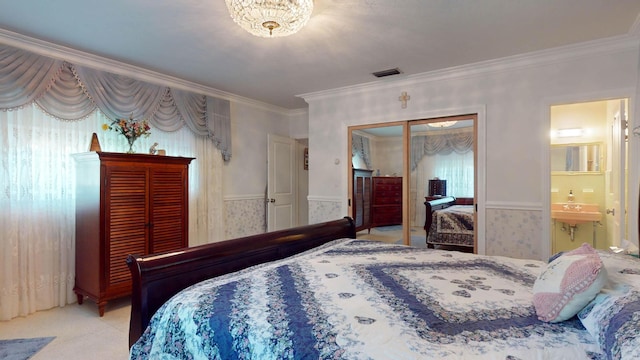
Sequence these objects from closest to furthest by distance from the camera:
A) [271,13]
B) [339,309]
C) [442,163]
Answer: [339,309]
[271,13]
[442,163]

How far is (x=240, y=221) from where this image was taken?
16.2 ft

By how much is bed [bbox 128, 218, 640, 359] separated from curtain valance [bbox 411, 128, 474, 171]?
1.88m

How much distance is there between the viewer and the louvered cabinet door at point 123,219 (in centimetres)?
300

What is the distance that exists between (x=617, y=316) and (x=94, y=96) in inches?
160

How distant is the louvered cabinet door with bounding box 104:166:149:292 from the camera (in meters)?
3.00

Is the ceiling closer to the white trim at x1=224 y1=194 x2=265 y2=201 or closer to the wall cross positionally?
the wall cross

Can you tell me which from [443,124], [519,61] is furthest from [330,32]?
[519,61]

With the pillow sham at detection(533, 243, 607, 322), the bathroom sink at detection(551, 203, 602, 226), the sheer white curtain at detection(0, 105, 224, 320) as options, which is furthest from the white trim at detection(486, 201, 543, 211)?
the sheer white curtain at detection(0, 105, 224, 320)

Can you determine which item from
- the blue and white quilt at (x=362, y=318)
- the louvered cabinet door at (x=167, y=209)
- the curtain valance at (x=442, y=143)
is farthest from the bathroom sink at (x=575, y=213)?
the louvered cabinet door at (x=167, y=209)

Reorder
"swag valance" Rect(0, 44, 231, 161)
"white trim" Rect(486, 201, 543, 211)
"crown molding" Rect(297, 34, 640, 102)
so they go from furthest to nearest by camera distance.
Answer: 1. "white trim" Rect(486, 201, 543, 211)
2. "crown molding" Rect(297, 34, 640, 102)
3. "swag valance" Rect(0, 44, 231, 161)

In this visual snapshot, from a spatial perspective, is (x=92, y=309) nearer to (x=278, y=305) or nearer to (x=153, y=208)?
(x=153, y=208)

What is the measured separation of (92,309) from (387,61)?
382 centimetres

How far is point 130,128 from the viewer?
3.37 metres

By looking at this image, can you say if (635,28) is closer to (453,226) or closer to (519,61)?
(519,61)
